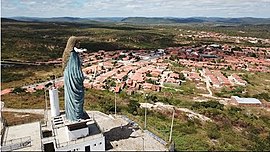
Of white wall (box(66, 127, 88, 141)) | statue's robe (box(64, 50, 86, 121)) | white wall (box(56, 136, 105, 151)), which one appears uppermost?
statue's robe (box(64, 50, 86, 121))

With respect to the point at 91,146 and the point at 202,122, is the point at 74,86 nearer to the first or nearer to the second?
the point at 91,146

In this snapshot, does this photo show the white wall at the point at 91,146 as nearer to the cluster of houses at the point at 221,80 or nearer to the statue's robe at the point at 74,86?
the statue's robe at the point at 74,86

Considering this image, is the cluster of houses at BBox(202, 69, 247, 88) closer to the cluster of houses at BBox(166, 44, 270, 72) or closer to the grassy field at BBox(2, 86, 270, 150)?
the cluster of houses at BBox(166, 44, 270, 72)

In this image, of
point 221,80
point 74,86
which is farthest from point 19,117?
point 221,80

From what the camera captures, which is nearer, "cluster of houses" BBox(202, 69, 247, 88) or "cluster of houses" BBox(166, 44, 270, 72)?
"cluster of houses" BBox(202, 69, 247, 88)

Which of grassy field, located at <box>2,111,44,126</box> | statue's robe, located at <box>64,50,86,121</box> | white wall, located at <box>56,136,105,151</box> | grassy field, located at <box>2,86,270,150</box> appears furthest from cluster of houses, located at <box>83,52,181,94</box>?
white wall, located at <box>56,136,105,151</box>

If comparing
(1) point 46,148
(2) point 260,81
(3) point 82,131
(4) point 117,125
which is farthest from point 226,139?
(2) point 260,81

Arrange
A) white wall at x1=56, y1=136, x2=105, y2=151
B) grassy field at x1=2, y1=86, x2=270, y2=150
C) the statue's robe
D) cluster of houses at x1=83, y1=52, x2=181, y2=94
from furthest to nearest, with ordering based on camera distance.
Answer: cluster of houses at x1=83, y1=52, x2=181, y2=94 → grassy field at x1=2, y1=86, x2=270, y2=150 → the statue's robe → white wall at x1=56, y1=136, x2=105, y2=151

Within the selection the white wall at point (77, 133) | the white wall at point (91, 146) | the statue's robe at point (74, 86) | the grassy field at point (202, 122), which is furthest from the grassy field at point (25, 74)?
the white wall at point (91, 146)

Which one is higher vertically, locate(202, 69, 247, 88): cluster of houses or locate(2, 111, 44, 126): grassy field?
locate(2, 111, 44, 126): grassy field
